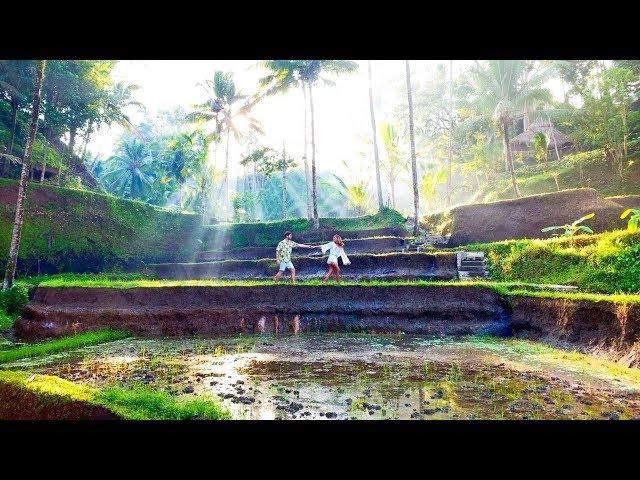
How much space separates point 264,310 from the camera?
34.0 ft

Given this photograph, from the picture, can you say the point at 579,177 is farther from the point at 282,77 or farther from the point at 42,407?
the point at 42,407

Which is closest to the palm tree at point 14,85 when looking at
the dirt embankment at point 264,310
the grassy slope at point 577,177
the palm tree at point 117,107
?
the palm tree at point 117,107

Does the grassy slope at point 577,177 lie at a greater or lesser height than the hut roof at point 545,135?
lesser

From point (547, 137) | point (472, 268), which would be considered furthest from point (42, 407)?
point (547, 137)

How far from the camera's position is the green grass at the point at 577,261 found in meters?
10.0

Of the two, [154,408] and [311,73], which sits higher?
[311,73]

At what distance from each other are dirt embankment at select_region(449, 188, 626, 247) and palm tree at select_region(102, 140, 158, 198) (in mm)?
29368

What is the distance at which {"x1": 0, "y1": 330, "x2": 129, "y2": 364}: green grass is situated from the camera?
7082 mm

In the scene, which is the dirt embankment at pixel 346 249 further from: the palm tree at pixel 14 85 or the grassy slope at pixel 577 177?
the grassy slope at pixel 577 177

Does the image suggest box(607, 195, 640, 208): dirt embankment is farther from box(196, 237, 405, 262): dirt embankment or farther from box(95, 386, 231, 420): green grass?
box(95, 386, 231, 420): green grass

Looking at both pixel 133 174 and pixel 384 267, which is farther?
pixel 133 174

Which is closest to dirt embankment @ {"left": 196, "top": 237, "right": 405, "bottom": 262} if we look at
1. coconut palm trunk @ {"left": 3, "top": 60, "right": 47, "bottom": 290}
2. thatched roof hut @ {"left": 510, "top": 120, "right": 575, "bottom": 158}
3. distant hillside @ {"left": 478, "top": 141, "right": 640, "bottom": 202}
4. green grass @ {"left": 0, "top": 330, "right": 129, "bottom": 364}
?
green grass @ {"left": 0, "top": 330, "right": 129, "bottom": 364}

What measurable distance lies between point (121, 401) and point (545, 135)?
34725 mm

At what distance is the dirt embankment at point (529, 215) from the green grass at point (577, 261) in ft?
10.3
